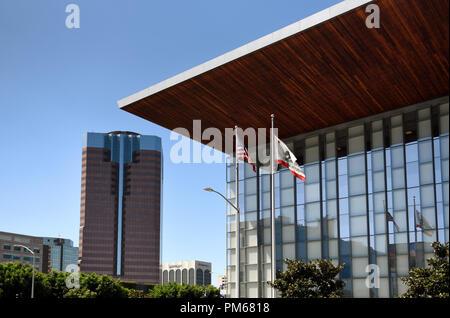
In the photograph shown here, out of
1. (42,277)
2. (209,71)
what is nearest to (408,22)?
(209,71)

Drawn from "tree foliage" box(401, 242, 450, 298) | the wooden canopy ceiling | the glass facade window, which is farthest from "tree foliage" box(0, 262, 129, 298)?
"tree foliage" box(401, 242, 450, 298)

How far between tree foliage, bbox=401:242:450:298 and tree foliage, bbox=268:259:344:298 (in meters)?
4.39

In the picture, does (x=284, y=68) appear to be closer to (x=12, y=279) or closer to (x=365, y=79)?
(x=365, y=79)

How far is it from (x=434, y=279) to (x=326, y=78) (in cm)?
1168

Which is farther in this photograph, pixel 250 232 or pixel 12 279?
pixel 12 279

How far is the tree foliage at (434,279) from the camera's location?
25606 millimetres

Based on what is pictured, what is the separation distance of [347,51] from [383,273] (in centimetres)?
1363

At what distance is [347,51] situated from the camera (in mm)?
26797

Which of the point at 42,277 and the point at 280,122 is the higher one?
the point at 280,122

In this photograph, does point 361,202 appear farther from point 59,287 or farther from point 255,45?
point 59,287

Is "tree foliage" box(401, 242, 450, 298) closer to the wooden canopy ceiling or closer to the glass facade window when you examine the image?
the glass facade window

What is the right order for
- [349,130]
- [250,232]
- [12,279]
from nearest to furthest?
1. [349,130]
2. [250,232]
3. [12,279]

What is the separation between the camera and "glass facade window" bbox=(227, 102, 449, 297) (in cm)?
3100
